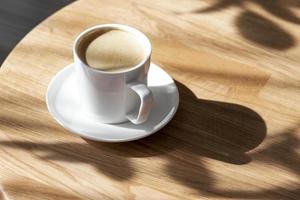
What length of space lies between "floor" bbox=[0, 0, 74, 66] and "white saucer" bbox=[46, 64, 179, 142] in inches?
39.5

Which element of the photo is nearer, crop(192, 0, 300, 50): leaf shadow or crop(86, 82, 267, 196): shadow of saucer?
crop(86, 82, 267, 196): shadow of saucer

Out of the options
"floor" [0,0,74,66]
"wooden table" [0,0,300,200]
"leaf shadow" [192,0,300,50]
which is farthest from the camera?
"floor" [0,0,74,66]

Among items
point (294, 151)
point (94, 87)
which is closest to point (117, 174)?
point (94, 87)

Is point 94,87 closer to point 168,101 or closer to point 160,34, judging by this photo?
point 168,101

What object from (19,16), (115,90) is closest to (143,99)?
(115,90)

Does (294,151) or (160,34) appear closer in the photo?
(294,151)

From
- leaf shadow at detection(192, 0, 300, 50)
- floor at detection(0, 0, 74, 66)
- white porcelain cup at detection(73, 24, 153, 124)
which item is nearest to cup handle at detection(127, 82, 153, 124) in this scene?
white porcelain cup at detection(73, 24, 153, 124)

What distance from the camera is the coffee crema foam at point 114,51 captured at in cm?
87

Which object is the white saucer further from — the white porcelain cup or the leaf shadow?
the leaf shadow

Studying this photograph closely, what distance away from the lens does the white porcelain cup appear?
86cm

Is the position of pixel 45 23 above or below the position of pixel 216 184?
above

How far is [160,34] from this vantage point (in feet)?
3.54

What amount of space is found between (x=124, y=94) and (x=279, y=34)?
0.37m

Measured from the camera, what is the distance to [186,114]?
95 cm
